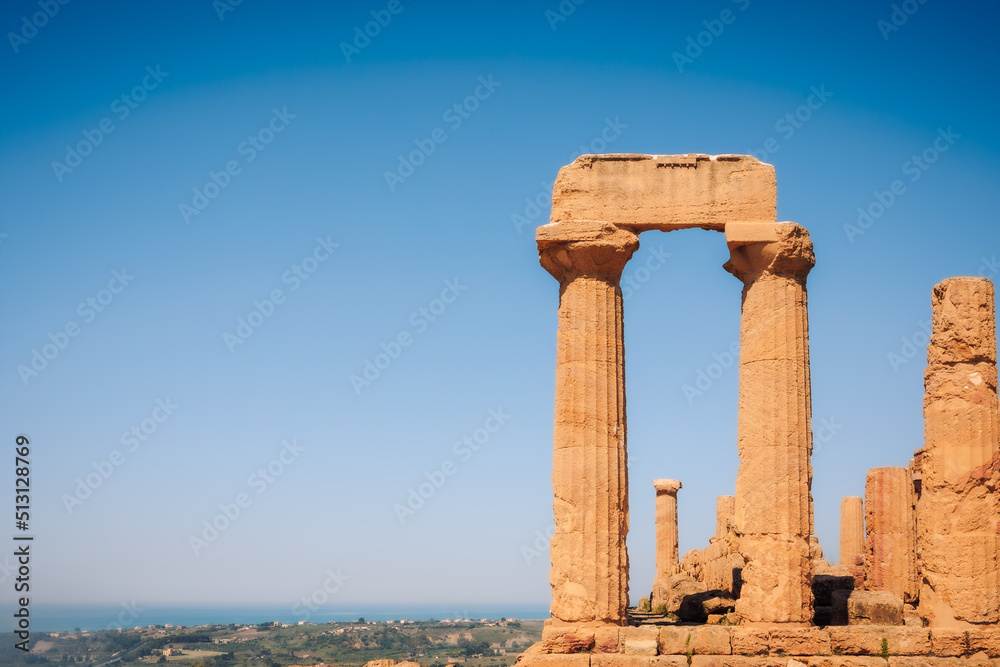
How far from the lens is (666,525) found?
3772cm

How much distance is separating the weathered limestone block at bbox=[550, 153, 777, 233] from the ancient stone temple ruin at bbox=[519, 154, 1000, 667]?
0.03 meters

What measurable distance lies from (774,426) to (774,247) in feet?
10.8

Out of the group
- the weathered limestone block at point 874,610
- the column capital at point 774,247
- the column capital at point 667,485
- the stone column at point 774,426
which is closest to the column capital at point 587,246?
the column capital at point 774,247

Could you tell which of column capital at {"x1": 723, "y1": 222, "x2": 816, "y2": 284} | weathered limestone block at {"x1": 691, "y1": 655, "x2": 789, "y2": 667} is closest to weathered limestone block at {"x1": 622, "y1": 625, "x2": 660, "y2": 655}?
weathered limestone block at {"x1": 691, "y1": 655, "x2": 789, "y2": 667}

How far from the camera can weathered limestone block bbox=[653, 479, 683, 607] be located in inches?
1467

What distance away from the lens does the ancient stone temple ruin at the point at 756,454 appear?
18.9 meters

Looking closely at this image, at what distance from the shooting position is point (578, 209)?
66.0ft

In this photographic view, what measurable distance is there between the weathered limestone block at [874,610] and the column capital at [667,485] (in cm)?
1686

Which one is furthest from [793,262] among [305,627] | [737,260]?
[305,627]

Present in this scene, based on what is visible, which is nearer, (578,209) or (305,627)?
(578,209)

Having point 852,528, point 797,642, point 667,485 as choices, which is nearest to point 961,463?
point 797,642

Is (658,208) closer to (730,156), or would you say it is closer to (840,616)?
(730,156)

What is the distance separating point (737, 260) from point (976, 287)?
468 cm

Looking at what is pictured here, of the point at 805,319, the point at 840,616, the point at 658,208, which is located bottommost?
the point at 840,616
